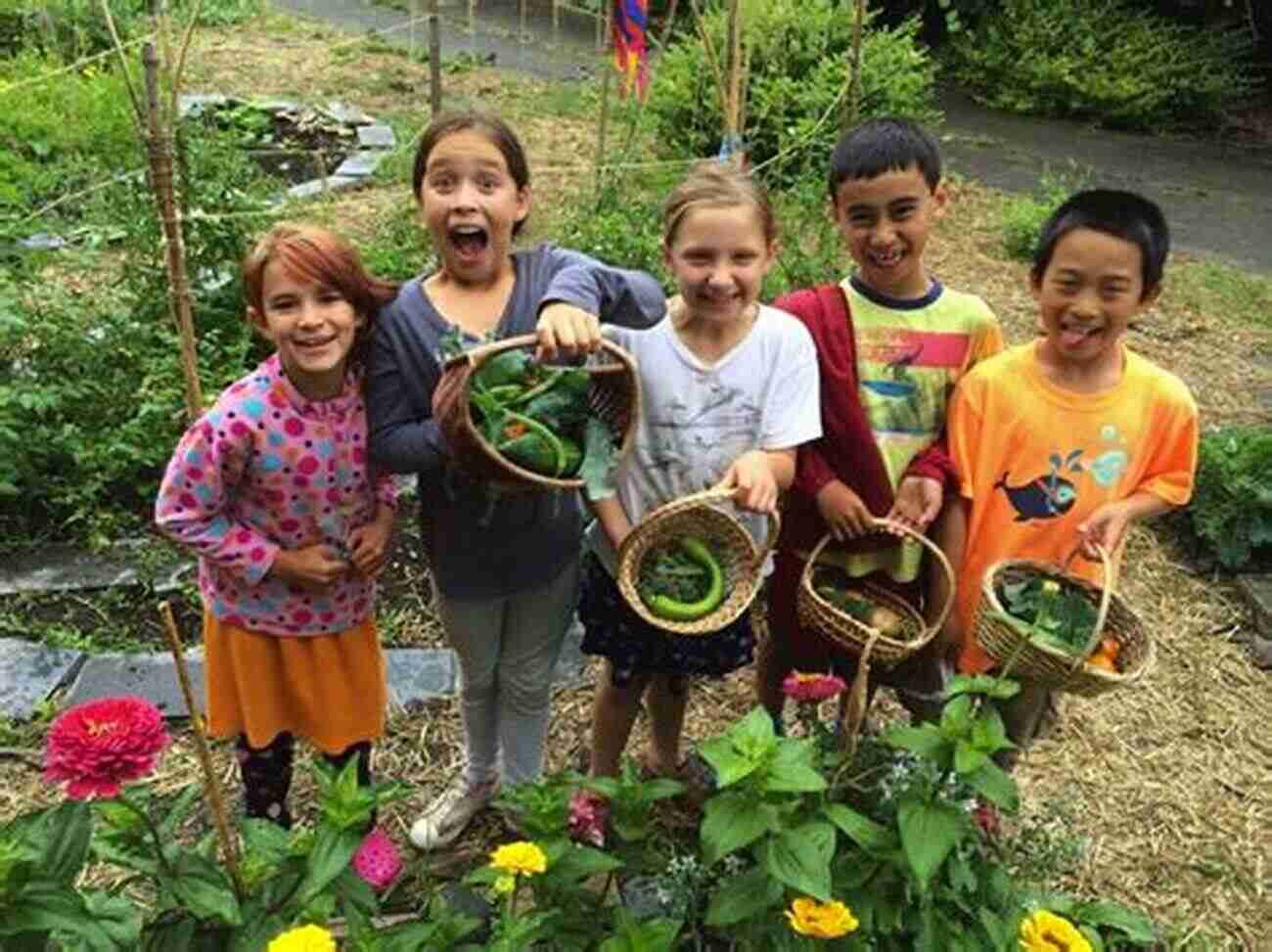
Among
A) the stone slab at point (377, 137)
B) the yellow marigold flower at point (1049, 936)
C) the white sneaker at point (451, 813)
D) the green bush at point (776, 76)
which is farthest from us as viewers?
the stone slab at point (377, 137)

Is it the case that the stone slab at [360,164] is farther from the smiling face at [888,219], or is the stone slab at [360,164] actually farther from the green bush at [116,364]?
the smiling face at [888,219]

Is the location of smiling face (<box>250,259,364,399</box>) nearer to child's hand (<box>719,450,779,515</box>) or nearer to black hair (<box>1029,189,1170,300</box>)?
child's hand (<box>719,450,779,515</box>)

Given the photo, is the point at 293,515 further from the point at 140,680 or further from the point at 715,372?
→ the point at 140,680

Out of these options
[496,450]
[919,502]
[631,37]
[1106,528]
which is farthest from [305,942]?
[631,37]

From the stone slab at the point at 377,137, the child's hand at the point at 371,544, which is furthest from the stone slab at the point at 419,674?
the stone slab at the point at 377,137

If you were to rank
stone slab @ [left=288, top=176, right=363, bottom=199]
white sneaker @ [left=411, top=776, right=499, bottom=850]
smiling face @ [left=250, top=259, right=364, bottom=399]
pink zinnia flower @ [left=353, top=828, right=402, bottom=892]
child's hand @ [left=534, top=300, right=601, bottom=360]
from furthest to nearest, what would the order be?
stone slab @ [left=288, top=176, right=363, bottom=199] → white sneaker @ [left=411, top=776, right=499, bottom=850] → smiling face @ [left=250, top=259, right=364, bottom=399] → child's hand @ [left=534, top=300, right=601, bottom=360] → pink zinnia flower @ [left=353, top=828, right=402, bottom=892]

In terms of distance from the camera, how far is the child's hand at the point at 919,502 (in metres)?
2.31

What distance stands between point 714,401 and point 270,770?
119cm

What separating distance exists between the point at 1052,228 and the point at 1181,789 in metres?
1.71

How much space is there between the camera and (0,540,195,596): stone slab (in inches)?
135

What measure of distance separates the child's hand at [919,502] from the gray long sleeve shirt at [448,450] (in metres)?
0.61

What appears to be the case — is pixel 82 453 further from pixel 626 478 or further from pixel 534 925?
pixel 534 925

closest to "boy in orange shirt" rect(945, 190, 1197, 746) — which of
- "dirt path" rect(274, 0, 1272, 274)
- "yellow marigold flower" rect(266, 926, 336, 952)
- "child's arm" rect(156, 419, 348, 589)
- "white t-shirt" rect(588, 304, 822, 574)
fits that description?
"white t-shirt" rect(588, 304, 822, 574)

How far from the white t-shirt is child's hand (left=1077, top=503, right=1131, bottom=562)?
0.55 meters
